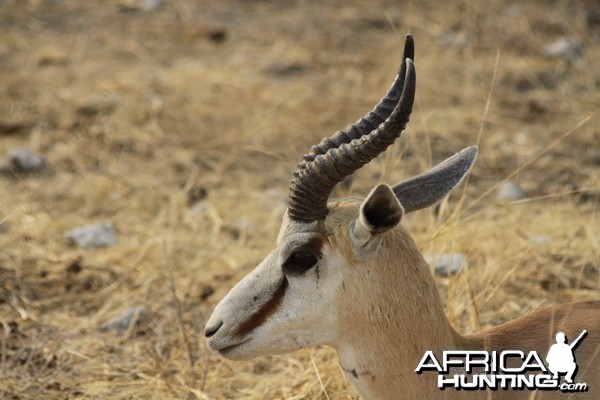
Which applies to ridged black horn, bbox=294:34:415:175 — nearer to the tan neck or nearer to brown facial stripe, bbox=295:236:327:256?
brown facial stripe, bbox=295:236:327:256

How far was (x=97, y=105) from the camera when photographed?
9.05m

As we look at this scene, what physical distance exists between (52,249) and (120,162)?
5.25ft

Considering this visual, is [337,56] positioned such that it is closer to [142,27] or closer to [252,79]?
[252,79]

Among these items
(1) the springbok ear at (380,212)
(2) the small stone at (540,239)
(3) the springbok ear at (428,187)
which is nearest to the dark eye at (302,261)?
(1) the springbok ear at (380,212)

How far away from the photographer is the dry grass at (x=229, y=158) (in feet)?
16.5

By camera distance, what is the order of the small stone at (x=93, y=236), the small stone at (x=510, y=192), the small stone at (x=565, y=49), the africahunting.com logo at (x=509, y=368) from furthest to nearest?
the small stone at (x=565, y=49) < the small stone at (x=510, y=192) < the small stone at (x=93, y=236) < the africahunting.com logo at (x=509, y=368)

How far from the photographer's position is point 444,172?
3734 mm

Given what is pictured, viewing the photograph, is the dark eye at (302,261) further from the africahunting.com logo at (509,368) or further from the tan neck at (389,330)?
the africahunting.com logo at (509,368)

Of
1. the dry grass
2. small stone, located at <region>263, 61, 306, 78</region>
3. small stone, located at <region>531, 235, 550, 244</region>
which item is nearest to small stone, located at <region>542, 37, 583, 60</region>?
the dry grass

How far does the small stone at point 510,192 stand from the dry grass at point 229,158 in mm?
91

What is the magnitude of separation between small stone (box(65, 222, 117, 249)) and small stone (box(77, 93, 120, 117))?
2.35 meters

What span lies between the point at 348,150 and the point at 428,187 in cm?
36

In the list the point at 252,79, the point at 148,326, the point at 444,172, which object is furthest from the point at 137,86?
the point at 444,172

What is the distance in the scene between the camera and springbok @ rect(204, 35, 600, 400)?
11.6 ft
